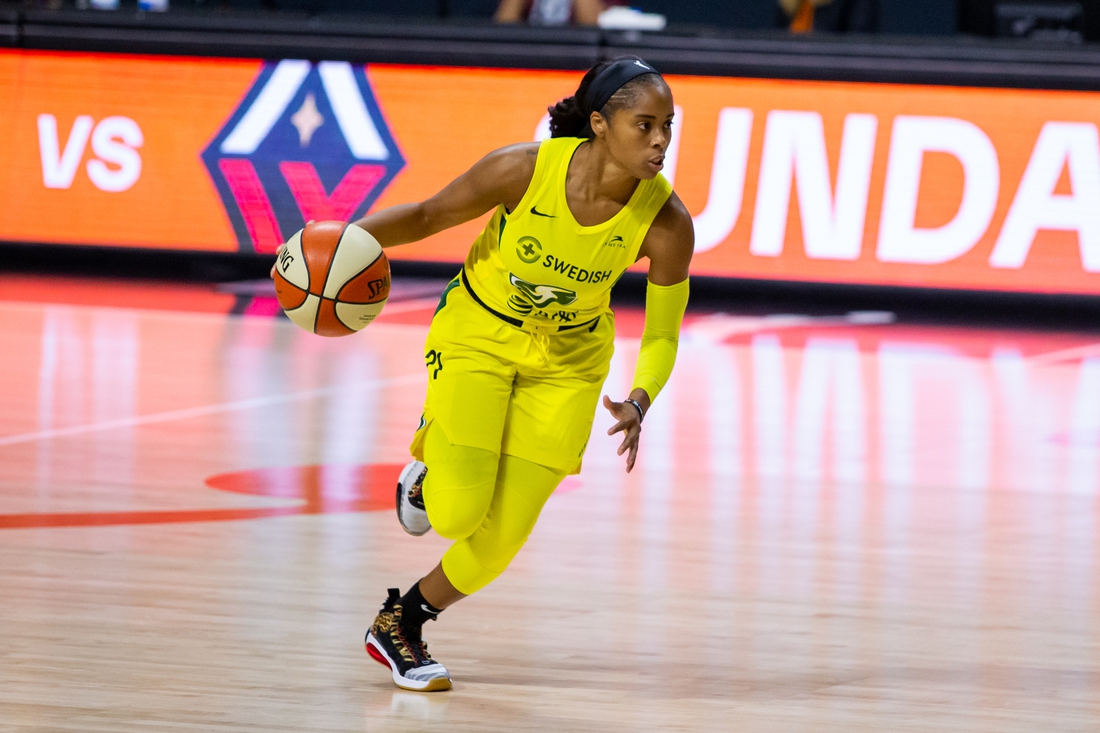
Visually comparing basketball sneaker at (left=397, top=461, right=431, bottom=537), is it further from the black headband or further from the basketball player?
the black headband

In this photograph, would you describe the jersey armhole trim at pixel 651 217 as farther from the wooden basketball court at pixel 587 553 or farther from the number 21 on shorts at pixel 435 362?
the wooden basketball court at pixel 587 553

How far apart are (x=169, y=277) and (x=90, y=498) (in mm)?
7244

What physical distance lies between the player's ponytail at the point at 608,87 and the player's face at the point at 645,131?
4cm

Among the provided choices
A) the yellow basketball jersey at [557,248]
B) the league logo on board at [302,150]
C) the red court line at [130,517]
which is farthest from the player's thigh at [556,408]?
the league logo on board at [302,150]

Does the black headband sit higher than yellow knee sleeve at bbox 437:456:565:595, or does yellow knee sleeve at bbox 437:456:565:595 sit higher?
the black headband

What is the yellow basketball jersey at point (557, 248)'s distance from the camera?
14.1 feet

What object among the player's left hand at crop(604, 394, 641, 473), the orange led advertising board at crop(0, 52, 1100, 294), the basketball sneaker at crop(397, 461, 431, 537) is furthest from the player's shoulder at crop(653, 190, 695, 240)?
the orange led advertising board at crop(0, 52, 1100, 294)

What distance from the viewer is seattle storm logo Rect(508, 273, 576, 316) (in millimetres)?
4352

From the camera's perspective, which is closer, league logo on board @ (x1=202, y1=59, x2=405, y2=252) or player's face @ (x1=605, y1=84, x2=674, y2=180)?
player's face @ (x1=605, y1=84, x2=674, y2=180)

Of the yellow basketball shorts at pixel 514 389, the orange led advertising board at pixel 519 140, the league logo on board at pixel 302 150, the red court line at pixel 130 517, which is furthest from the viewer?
the league logo on board at pixel 302 150

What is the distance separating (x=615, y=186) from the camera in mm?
4328

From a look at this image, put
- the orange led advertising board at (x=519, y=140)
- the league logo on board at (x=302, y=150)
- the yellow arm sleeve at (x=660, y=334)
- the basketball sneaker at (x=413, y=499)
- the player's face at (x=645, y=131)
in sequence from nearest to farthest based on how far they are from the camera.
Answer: the player's face at (x=645, y=131), the yellow arm sleeve at (x=660, y=334), the basketball sneaker at (x=413, y=499), the orange led advertising board at (x=519, y=140), the league logo on board at (x=302, y=150)

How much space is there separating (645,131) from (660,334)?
64cm

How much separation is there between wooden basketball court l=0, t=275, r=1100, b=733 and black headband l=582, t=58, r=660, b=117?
59.9 inches
